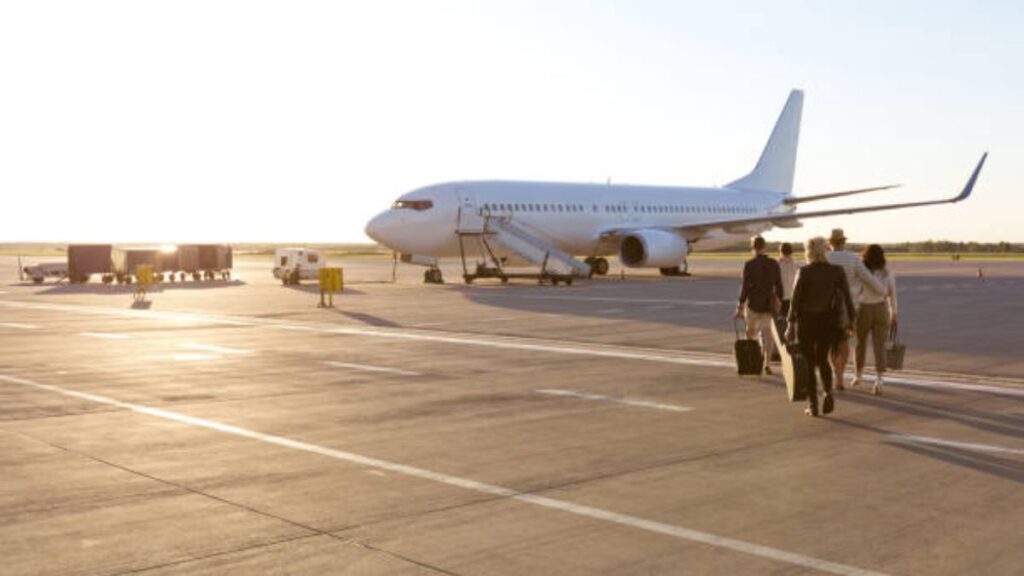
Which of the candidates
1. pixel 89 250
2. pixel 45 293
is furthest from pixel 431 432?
pixel 89 250

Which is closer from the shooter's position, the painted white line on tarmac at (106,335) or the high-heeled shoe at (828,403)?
the high-heeled shoe at (828,403)

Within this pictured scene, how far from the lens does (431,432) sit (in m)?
10.1

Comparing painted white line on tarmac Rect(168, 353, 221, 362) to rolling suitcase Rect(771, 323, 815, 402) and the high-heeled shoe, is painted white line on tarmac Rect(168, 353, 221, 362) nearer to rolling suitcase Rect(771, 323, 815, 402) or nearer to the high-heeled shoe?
rolling suitcase Rect(771, 323, 815, 402)

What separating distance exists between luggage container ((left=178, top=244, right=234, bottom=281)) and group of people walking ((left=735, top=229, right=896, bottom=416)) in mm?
41625

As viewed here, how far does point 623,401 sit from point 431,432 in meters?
2.80

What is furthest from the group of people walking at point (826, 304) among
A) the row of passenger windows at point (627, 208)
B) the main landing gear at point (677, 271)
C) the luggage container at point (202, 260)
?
the luggage container at point (202, 260)

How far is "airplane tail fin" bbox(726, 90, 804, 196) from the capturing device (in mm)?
59969

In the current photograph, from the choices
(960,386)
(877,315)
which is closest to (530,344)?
(877,315)

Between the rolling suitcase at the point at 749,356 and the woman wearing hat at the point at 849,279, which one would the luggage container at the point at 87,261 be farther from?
the woman wearing hat at the point at 849,279

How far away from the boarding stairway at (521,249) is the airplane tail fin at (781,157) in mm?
21063

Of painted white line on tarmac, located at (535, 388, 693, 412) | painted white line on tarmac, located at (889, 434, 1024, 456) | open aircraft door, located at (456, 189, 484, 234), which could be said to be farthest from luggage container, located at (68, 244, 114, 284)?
painted white line on tarmac, located at (889, 434, 1024, 456)

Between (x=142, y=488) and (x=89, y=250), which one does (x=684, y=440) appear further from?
(x=89, y=250)

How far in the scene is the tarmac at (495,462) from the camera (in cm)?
614

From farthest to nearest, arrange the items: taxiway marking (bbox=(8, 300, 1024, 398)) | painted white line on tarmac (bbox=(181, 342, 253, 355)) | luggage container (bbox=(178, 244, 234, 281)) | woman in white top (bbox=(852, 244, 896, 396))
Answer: luggage container (bbox=(178, 244, 234, 281)) < painted white line on tarmac (bbox=(181, 342, 253, 355)) < taxiway marking (bbox=(8, 300, 1024, 398)) < woman in white top (bbox=(852, 244, 896, 396))
